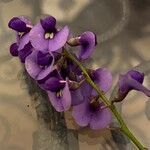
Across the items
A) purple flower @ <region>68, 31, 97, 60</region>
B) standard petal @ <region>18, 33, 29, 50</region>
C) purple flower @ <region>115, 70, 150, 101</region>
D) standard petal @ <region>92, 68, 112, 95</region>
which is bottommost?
standard petal @ <region>92, 68, 112, 95</region>

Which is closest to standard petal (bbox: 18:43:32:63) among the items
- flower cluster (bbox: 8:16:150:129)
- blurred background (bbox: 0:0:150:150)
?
flower cluster (bbox: 8:16:150:129)

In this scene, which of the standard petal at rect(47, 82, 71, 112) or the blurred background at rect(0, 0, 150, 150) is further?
the blurred background at rect(0, 0, 150, 150)

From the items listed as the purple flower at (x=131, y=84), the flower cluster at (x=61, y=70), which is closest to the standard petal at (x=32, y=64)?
the flower cluster at (x=61, y=70)

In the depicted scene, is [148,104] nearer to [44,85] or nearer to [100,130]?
[100,130]

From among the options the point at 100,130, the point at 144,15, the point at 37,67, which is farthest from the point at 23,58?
the point at 144,15

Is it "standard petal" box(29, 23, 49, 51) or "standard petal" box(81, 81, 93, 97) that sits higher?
"standard petal" box(29, 23, 49, 51)

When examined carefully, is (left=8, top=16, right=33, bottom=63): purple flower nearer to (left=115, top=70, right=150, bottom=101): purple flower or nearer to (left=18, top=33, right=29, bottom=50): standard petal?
(left=18, top=33, right=29, bottom=50): standard petal

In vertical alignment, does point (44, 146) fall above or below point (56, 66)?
below
